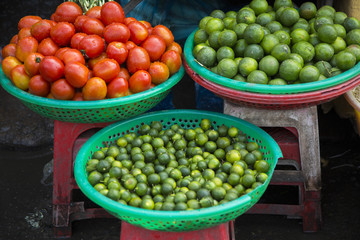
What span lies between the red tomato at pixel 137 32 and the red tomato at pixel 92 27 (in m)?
0.17

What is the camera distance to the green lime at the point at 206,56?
239 centimetres

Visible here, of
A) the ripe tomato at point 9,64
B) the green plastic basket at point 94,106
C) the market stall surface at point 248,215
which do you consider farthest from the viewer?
the market stall surface at point 248,215

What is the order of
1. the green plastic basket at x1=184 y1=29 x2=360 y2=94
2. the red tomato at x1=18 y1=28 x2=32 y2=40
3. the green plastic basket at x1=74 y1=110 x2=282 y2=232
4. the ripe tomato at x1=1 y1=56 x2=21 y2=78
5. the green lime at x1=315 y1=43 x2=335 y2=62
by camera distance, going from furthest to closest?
the red tomato at x1=18 y1=28 x2=32 y2=40, the ripe tomato at x1=1 y1=56 x2=21 y2=78, the green lime at x1=315 y1=43 x2=335 y2=62, the green plastic basket at x1=184 y1=29 x2=360 y2=94, the green plastic basket at x1=74 y1=110 x2=282 y2=232

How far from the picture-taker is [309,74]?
2.15 meters

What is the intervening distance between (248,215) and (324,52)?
1.20 metres

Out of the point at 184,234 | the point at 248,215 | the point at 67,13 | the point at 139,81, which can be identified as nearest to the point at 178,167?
the point at 184,234

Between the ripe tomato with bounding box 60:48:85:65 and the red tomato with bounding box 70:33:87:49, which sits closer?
the ripe tomato with bounding box 60:48:85:65

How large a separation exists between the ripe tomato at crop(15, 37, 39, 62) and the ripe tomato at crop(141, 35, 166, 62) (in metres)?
0.62

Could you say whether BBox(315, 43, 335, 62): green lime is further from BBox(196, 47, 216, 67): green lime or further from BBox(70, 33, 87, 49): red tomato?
BBox(70, 33, 87, 49): red tomato

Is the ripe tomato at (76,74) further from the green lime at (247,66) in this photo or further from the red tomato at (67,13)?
the green lime at (247,66)

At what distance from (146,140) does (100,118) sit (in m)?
0.30

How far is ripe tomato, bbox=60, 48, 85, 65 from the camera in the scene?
2266mm

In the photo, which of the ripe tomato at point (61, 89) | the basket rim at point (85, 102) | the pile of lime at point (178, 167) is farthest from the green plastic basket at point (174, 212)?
the ripe tomato at point (61, 89)

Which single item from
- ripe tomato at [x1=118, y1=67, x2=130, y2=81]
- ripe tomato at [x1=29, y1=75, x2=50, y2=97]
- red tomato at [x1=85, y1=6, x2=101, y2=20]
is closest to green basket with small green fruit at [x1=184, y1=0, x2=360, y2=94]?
ripe tomato at [x1=118, y1=67, x2=130, y2=81]
